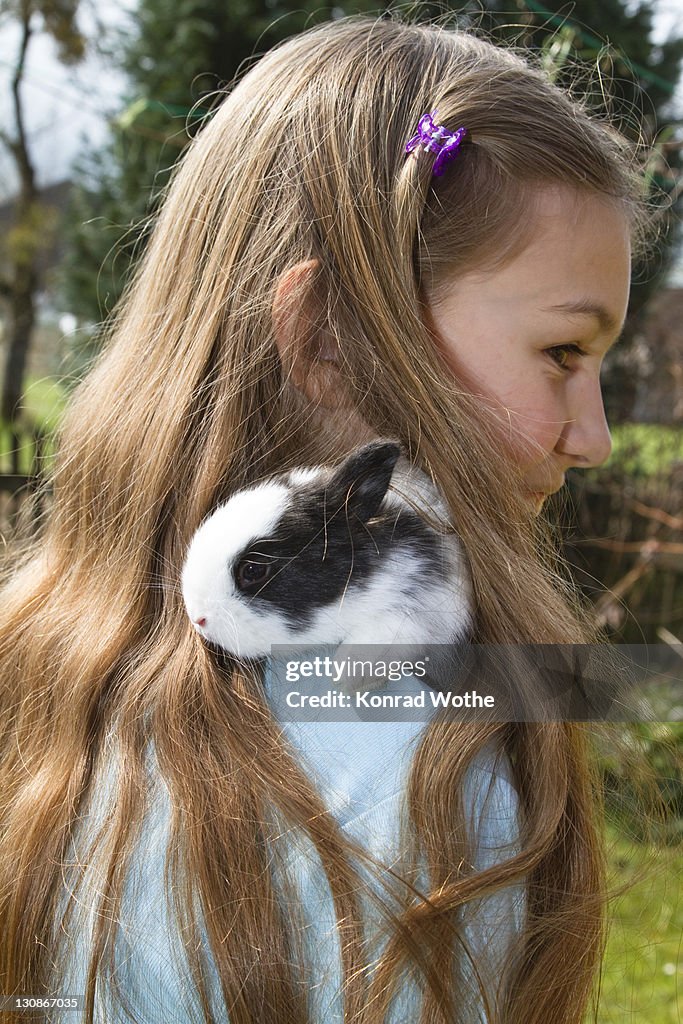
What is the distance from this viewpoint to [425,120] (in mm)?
538

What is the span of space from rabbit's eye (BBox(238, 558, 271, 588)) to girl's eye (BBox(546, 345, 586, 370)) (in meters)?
0.23

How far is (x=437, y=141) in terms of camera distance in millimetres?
531

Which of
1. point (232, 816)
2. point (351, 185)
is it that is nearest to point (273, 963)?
point (232, 816)

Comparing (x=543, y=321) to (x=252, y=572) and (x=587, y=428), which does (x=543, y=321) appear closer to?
(x=587, y=428)

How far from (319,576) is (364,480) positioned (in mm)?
64

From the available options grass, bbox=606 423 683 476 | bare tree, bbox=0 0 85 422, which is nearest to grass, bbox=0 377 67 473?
bare tree, bbox=0 0 85 422

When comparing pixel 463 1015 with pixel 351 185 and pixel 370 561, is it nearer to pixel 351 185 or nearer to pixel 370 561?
pixel 370 561

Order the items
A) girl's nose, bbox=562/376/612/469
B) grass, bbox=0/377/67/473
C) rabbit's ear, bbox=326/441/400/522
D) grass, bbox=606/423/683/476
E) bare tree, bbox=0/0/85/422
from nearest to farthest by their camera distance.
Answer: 1. rabbit's ear, bbox=326/441/400/522
2. girl's nose, bbox=562/376/612/469
3. grass, bbox=0/377/67/473
4. grass, bbox=606/423/683/476
5. bare tree, bbox=0/0/85/422

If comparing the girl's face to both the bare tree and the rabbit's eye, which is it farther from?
the bare tree

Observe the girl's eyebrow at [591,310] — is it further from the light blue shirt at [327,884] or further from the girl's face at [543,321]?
the light blue shirt at [327,884]

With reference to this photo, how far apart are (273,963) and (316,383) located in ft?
1.15

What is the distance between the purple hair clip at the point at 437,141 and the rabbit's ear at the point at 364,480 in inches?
8.2

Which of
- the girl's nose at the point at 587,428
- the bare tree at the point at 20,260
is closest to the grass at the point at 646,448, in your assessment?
the girl's nose at the point at 587,428

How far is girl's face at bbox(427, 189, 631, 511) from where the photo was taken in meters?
0.53
